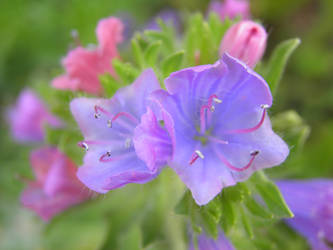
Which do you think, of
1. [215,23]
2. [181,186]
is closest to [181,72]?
[215,23]

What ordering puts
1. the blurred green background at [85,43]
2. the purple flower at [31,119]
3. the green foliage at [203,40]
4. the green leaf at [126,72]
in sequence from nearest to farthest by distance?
the green leaf at [126,72] < the green foliage at [203,40] < the purple flower at [31,119] < the blurred green background at [85,43]

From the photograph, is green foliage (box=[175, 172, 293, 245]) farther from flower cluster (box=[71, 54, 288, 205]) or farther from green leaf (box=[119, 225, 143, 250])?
green leaf (box=[119, 225, 143, 250])

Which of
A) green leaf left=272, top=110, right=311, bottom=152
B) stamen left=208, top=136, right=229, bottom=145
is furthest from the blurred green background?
stamen left=208, top=136, right=229, bottom=145

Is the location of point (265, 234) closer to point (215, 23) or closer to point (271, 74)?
point (271, 74)

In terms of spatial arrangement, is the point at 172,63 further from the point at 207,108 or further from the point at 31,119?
the point at 31,119

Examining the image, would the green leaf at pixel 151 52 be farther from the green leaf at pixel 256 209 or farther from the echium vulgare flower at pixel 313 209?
the echium vulgare flower at pixel 313 209

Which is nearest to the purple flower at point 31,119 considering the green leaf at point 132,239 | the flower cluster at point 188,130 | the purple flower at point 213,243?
the green leaf at point 132,239
